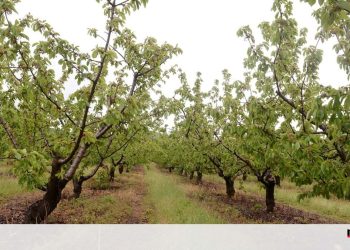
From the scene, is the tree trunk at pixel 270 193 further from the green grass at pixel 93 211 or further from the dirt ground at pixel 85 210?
the green grass at pixel 93 211

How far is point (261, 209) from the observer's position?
2189cm

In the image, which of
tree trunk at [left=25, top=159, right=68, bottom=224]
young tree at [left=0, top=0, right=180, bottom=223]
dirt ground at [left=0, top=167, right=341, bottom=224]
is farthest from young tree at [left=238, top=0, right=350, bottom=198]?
dirt ground at [left=0, top=167, right=341, bottom=224]

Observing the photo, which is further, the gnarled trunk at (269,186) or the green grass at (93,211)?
the gnarled trunk at (269,186)

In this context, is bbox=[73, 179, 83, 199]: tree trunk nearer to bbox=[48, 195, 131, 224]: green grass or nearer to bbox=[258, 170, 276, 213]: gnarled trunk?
bbox=[48, 195, 131, 224]: green grass

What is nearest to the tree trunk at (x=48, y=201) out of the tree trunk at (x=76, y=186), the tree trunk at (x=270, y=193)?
the tree trunk at (x=76, y=186)

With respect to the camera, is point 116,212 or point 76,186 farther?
point 76,186

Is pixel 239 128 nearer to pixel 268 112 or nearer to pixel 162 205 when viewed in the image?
pixel 268 112

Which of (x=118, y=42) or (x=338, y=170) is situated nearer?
(x=338, y=170)

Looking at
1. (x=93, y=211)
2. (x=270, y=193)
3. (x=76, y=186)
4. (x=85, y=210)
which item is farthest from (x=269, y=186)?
(x=76, y=186)

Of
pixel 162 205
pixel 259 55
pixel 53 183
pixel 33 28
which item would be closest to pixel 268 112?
pixel 259 55

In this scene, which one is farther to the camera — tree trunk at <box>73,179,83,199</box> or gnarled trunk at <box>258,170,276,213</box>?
tree trunk at <box>73,179,83,199</box>

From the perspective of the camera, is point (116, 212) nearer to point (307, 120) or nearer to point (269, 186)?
point (269, 186)

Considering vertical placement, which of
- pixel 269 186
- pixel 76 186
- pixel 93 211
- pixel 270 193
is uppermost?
pixel 269 186

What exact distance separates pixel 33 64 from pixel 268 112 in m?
6.59
